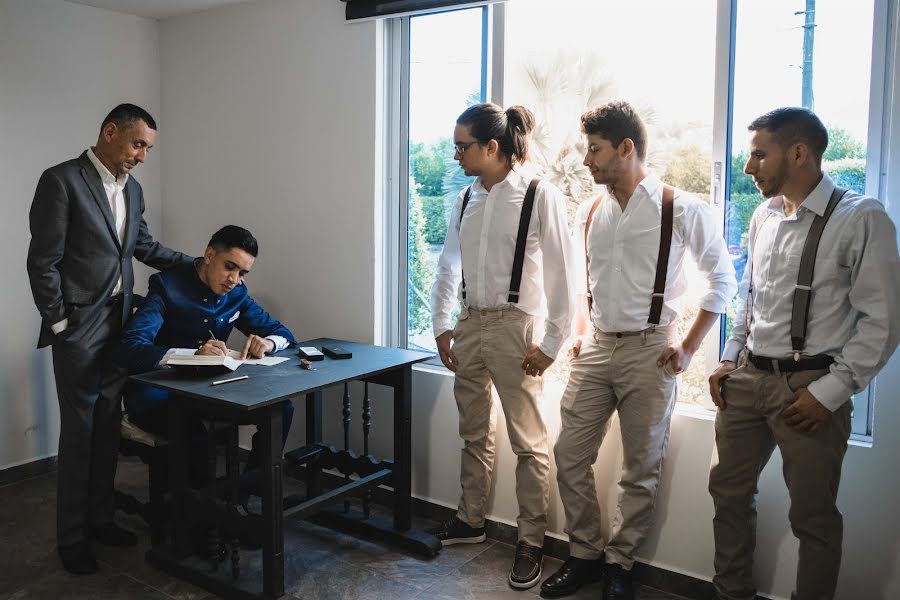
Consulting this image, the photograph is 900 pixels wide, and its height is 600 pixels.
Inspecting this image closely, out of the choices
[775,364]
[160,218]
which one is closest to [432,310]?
[775,364]

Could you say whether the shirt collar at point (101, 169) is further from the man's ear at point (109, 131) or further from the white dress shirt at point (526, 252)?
the white dress shirt at point (526, 252)

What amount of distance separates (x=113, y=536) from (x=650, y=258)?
2418 mm

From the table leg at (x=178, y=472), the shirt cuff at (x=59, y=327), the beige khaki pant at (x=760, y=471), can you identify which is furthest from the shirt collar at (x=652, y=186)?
the shirt cuff at (x=59, y=327)

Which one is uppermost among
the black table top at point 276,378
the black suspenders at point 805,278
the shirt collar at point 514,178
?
the shirt collar at point 514,178

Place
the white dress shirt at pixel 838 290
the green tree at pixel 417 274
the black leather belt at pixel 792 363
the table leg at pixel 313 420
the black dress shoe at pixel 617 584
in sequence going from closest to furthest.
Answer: the white dress shirt at pixel 838 290, the black leather belt at pixel 792 363, the black dress shoe at pixel 617 584, the table leg at pixel 313 420, the green tree at pixel 417 274

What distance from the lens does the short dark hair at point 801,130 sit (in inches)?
82.6

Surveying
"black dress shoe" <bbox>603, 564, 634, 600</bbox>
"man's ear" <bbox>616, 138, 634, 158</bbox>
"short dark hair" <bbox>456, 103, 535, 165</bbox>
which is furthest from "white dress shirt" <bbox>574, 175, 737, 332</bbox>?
"black dress shoe" <bbox>603, 564, 634, 600</bbox>

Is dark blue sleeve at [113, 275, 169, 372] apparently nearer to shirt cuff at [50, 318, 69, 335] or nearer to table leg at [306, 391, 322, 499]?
shirt cuff at [50, 318, 69, 335]

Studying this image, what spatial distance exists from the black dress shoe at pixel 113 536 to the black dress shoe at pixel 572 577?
1707 millimetres

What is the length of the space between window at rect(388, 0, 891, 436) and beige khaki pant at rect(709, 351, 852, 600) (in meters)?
0.41

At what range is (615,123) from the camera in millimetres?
2443

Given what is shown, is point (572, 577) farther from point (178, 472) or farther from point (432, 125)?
point (432, 125)

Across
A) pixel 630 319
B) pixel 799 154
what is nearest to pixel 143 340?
pixel 630 319

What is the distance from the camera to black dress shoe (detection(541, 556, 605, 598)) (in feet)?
8.52
